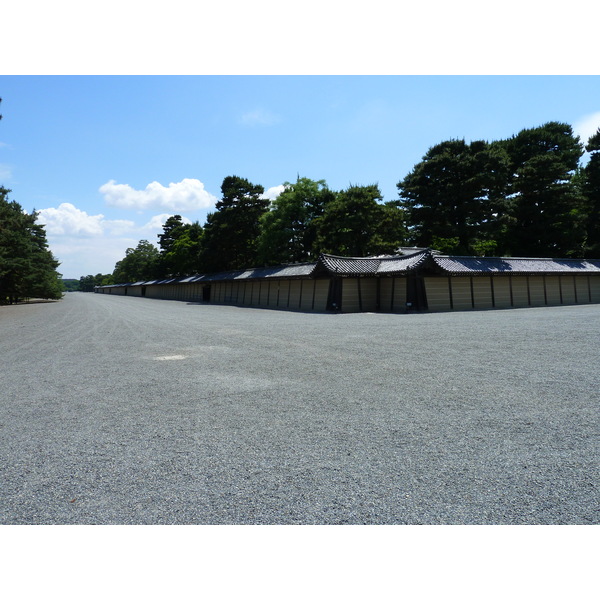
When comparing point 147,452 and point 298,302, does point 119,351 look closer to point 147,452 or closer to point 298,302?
point 147,452

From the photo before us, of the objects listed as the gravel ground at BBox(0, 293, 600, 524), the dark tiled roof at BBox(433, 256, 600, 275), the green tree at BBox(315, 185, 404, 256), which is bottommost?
the gravel ground at BBox(0, 293, 600, 524)

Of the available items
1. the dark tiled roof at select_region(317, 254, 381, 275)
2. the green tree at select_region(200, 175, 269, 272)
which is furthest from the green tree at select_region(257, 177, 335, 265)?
the dark tiled roof at select_region(317, 254, 381, 275)

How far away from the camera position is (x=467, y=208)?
28766mm

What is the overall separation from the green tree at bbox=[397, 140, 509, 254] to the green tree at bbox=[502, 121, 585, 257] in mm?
2009

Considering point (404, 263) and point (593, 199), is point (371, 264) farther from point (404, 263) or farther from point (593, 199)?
point (593, 199)

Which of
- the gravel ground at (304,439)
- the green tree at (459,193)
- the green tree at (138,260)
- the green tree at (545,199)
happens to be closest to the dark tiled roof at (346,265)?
the green tree at (459,193)

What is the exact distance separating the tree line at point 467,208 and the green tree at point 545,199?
0.26 feet

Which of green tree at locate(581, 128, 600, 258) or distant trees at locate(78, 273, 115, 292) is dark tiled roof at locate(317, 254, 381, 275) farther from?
distant trees at locate(78, 273, 115, 292)

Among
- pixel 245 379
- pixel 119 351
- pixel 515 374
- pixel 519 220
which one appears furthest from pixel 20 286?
pixel 519 220

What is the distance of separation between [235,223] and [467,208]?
23.1 meters

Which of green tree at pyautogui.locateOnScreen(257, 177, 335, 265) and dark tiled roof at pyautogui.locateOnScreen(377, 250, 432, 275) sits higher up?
green tree at pyautogui.locateOnScreen(257, 177, 335, 265)

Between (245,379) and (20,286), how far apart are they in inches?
1534

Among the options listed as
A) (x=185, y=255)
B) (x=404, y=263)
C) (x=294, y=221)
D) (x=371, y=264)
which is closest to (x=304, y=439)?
(x=404, y=263)

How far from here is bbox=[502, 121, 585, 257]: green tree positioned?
31578mm
